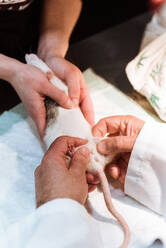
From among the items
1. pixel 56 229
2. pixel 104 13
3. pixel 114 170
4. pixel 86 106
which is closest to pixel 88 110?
pixel 86 106

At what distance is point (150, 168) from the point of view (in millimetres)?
812

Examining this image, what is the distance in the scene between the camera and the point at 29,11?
3.78ft

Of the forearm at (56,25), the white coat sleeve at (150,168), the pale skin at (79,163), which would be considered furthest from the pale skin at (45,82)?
the white coat sleeve at (150,168)

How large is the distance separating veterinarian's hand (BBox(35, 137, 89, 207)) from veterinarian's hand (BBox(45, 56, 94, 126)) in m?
0.20

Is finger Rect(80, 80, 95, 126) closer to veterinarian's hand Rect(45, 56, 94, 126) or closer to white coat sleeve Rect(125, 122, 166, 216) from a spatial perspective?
veterinarian's hand Rect(45, 56, 94, 126)

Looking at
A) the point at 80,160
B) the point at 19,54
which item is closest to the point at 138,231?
the point at 80,160

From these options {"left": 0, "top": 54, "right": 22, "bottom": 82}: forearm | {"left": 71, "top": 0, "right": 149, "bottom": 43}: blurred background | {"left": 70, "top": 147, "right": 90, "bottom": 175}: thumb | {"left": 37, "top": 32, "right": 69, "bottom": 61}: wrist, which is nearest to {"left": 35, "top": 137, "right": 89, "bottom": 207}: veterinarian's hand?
{"left": 70, "top": 147, "right": 90, "bottom": 175}: thumb

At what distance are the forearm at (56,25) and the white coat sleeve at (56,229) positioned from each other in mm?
616

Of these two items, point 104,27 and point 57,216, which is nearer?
point 57,216

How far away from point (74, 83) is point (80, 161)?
0.31m

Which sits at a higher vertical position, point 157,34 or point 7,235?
point 157,34

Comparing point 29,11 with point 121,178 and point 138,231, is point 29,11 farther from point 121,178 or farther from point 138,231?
point 138,231

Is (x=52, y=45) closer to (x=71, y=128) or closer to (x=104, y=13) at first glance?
(x=71, y=128)

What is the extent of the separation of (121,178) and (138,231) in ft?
0.48
